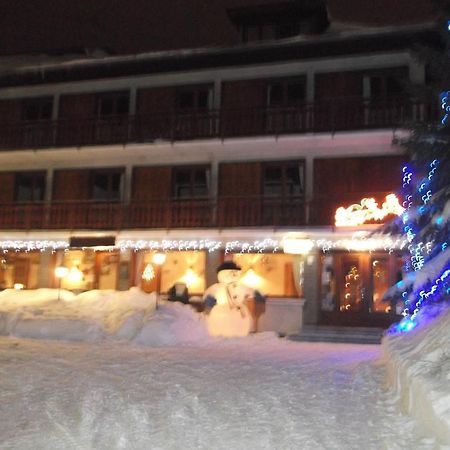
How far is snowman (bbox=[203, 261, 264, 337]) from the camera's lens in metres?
16.1

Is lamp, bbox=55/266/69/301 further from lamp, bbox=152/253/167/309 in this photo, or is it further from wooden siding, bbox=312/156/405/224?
wooden siding, bbox=312/156/405/224

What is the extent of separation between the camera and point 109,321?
53.2 feet

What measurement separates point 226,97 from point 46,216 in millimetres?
8165

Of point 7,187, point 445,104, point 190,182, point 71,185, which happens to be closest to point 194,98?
point 190,182

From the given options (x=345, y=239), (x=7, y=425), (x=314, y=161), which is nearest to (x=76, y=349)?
(x=7, y=425)

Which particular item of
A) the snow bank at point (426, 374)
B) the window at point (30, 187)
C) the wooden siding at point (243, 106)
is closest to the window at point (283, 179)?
the wooden siding at point (243, 106)

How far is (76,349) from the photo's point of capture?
43.9 ft

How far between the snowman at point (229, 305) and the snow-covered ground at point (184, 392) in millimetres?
659

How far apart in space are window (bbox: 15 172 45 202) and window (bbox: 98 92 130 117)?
11.5 ft

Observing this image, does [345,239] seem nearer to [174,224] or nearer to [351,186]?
[351,186]

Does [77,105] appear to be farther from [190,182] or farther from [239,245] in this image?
[239,245]

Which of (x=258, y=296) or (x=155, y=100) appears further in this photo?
(x=155, y=100)

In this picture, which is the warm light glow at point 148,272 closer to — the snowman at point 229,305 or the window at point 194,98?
the snowman at point 229,305

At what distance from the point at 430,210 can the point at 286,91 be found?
37.6 ft
